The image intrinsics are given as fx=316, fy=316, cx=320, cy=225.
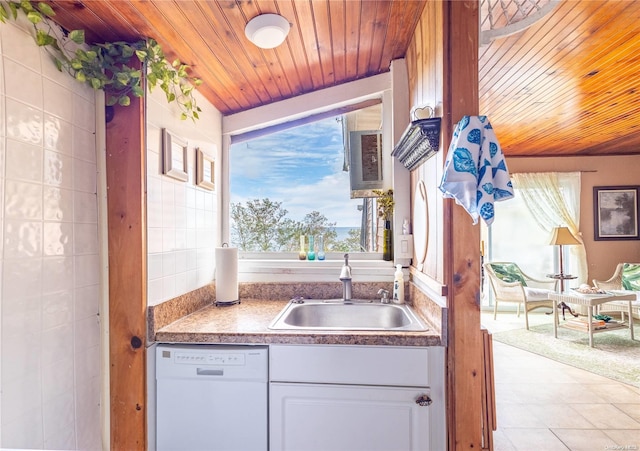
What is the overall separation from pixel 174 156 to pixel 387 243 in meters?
1.30

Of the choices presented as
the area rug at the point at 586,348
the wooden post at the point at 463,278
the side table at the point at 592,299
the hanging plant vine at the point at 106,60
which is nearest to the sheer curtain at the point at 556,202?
the area rug at the point at 586,348

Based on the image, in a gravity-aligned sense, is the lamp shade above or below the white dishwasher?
above

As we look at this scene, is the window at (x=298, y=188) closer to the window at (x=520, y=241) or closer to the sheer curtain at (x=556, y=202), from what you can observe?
the window at (x=520, y=241)

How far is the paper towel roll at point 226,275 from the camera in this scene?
1.79m

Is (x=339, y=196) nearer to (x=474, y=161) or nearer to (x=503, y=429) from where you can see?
(x=474, y=161)

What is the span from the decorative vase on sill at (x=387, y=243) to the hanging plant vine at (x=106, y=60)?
1375 millimetres

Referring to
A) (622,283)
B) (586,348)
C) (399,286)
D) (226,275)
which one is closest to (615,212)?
(622,283)

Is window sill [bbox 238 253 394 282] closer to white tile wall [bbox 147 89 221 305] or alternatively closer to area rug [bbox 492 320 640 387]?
white tile wall [bbox 147 89 221 305]

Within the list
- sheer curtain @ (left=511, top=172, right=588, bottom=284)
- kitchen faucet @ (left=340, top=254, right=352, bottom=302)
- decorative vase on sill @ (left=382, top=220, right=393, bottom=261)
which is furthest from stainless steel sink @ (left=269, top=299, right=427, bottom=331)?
sheer curtain @ (left=511, top=172, right=588, bottom=284)

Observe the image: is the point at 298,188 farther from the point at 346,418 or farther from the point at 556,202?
the point at 556,202

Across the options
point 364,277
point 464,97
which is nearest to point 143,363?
point 364,277

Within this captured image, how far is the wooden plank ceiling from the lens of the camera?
4.02 feet

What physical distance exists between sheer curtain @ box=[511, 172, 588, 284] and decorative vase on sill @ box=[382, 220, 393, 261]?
11.6 feet

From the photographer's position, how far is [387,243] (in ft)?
6.53
